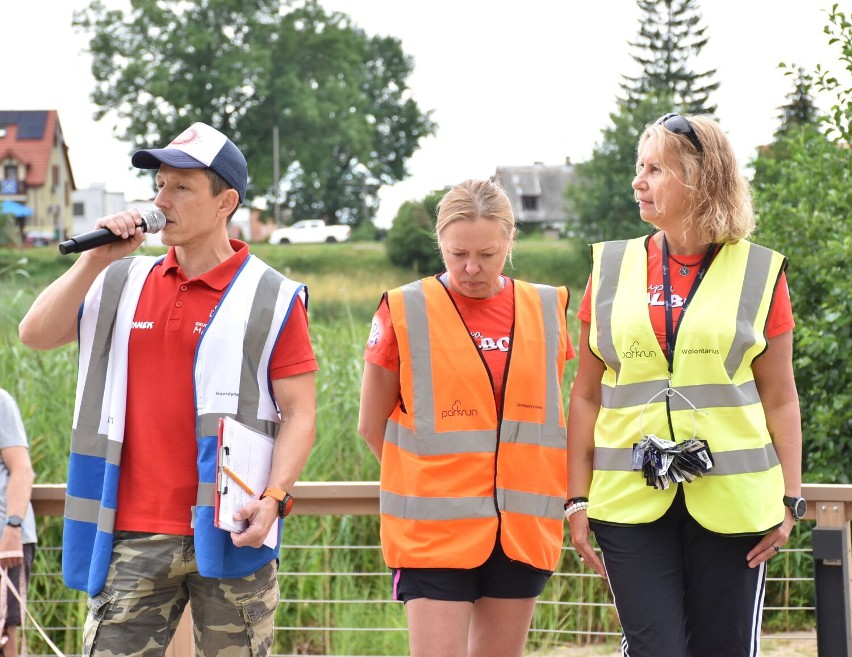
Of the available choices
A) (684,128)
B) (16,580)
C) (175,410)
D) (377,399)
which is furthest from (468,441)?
(16,580)

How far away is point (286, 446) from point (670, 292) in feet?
3.35

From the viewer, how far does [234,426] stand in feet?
8.74

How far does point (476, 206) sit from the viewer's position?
2947 millimetres

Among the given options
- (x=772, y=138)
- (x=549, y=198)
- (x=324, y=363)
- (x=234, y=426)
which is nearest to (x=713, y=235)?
(x=234, y=426)

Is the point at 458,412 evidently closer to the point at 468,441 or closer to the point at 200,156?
the point at 468,441

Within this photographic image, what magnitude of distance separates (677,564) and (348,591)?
296 centimetres

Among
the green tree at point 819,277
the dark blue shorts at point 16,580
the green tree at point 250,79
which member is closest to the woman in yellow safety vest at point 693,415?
the dark blue shorts at point 16,580

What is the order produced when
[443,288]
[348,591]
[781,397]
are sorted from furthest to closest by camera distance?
[348,591]
[443,288]
[781,397]

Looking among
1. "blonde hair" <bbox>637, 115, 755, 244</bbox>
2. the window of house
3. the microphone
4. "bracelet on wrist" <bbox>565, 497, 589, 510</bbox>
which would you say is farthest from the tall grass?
the window of house

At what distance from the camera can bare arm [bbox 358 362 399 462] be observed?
9.87 ft

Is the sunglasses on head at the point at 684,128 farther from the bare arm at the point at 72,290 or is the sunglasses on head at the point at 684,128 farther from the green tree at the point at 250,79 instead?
the green tree at the point at 250,79

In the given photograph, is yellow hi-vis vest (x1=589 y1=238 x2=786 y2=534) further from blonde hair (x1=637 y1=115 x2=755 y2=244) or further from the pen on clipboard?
the pen on clipboard

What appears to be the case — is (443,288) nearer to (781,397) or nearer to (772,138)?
(781,397)

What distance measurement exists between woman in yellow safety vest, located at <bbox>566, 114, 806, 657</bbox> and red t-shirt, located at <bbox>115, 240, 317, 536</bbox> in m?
1.00
